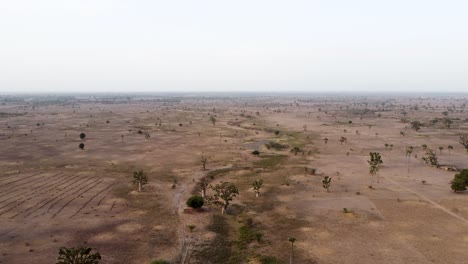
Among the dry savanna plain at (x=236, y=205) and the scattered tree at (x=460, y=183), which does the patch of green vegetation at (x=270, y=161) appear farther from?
the scattered tree at (x=460, y=183)

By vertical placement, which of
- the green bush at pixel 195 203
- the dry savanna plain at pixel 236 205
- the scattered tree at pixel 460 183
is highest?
the scattered tree at pixel 460 183

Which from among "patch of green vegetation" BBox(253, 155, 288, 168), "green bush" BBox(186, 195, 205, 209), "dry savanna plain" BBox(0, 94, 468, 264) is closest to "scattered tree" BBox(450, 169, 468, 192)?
"dry savanna plain" BBox(0, 94, 468, 264)

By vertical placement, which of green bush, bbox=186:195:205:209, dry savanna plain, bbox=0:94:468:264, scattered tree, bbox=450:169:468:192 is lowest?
dry savanna plain, bbox=0:94:468:264

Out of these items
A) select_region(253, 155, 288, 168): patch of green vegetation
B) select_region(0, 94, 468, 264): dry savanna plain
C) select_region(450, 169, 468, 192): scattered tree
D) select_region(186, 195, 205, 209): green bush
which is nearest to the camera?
select_region(0, 94, 468, 264): dry savanna plain

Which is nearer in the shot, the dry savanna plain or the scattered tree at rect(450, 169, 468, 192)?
the dry savanna plain

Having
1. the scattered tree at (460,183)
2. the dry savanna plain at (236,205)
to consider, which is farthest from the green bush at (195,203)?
the scattered tree at (460,183)

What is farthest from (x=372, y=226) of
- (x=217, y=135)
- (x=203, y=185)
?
(x=217, y=135)

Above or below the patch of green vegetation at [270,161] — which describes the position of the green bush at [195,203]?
above

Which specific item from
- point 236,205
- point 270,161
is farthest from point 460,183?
point 270,161

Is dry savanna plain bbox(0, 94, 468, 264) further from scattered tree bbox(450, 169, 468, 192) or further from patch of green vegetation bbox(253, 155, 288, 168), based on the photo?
scattered tree bbox(450, 169, 468, 192)
